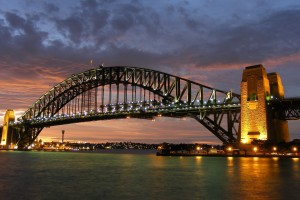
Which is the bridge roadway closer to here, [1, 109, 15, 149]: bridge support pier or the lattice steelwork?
the lattice steelwork

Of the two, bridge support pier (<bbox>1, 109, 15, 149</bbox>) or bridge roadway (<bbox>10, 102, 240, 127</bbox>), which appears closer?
bridge roadway (<bbox>10, 102, 240, 127</bbox>)

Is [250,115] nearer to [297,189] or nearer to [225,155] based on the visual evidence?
[225,155]

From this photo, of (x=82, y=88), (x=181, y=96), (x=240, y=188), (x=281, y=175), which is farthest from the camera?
(x=82, y=88)

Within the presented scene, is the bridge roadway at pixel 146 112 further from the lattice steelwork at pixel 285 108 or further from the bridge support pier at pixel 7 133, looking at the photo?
the bridge support pier at pixel 7 133

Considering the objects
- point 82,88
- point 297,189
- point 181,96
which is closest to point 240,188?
point 297,189

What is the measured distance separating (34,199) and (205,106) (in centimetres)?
5665

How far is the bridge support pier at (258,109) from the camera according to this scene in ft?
Answer: 219

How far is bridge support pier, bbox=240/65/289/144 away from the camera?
66.8 meters

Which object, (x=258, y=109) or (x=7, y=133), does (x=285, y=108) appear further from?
(x=7, y=133)

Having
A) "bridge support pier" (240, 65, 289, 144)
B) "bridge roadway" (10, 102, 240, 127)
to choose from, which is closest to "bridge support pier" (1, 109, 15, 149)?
"bridge roadway" (10, 102, 240, 127)

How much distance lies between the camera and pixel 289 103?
66125 mm

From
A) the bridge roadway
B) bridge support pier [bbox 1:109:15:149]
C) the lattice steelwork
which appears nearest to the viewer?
the lattice steelwork

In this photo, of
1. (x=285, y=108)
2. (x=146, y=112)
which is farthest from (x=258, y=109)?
(x=146, y=112)

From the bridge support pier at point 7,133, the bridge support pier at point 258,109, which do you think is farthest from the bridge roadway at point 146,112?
the bridge support pier at point 7,133
